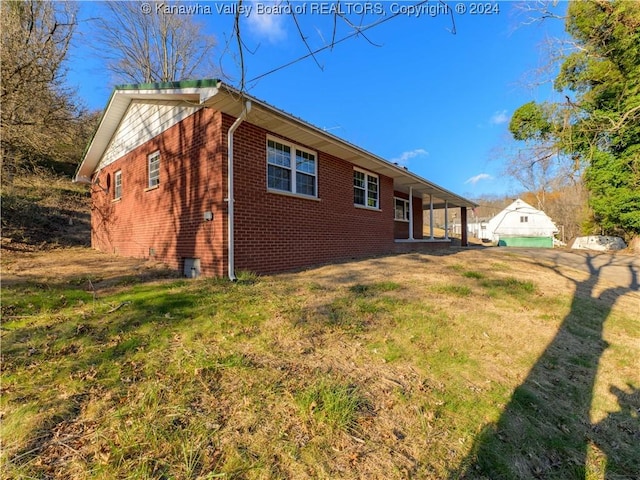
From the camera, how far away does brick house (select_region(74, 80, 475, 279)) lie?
665cm

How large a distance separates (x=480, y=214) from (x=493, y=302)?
248 ft

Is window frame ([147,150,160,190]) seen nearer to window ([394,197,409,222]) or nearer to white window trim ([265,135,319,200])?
white window trim ([265,135,319,200])

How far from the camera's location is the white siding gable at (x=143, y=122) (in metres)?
7.99

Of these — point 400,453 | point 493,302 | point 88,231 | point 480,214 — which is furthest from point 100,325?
point 480,214

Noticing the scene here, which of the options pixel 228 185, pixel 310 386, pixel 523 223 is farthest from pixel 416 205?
pixel 523 223

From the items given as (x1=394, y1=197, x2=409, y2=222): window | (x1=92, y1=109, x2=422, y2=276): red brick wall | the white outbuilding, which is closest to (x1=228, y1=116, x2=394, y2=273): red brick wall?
(x1=92, y1=109, x2=422, y2=276): red brick wall

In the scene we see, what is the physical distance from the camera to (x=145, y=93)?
303 inches

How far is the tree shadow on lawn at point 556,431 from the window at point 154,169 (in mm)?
9331

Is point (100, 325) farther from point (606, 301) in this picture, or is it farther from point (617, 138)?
point (617, 138)

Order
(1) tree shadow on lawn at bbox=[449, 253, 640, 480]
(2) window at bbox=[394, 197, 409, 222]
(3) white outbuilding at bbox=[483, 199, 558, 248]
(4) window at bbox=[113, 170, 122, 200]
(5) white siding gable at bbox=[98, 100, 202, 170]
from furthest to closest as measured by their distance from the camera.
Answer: (3) white outbuilding at bbox=[483, 199, 558, 248], (2) window at bbox=[394, 197, 409, 222], (4) window at bbox=[113, 170, 122, 200], (5) white siding gable at bbox=[98, 100, 202, 170], (1) tree shadow on lawn at bbox=[449, 253, 640, 480]

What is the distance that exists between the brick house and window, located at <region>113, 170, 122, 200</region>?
4 centimetres

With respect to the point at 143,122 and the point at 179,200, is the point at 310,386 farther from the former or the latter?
the point at 143,122

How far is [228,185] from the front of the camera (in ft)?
21.4

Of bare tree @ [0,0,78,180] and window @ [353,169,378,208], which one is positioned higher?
bare tree @ [0,0,78,180]
